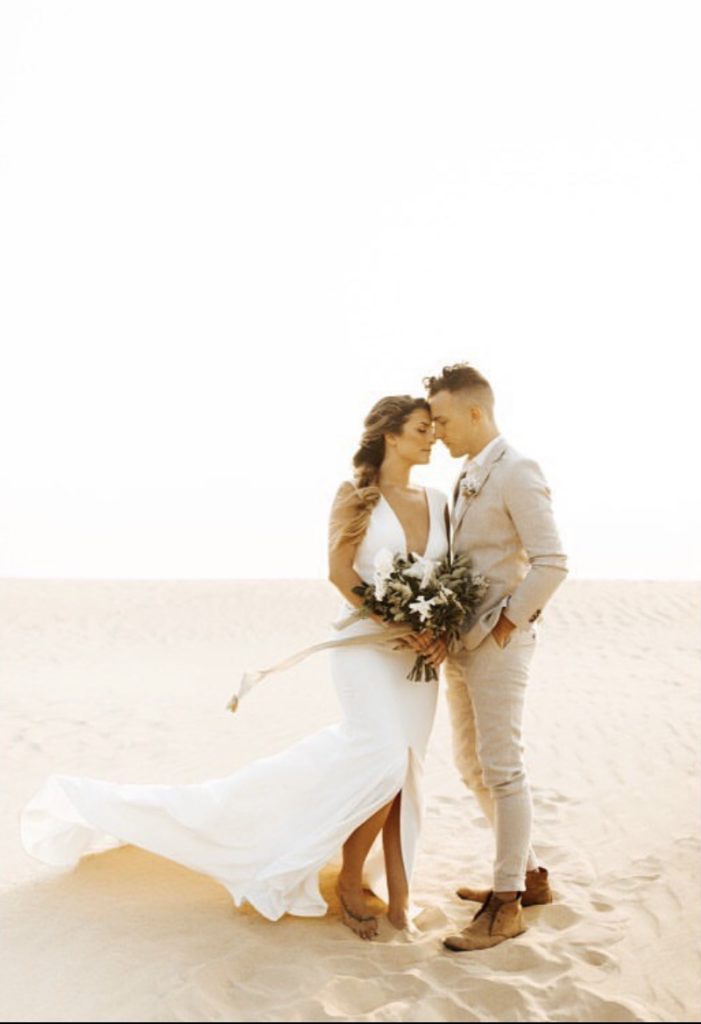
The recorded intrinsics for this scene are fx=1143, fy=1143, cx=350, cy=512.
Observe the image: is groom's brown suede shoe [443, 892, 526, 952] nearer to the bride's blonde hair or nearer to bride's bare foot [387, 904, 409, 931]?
bride's bare foot [387, 904, 409, 931]

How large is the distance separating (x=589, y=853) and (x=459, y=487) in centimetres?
305

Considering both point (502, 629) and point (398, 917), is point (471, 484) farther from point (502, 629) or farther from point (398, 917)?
point (398, 917)

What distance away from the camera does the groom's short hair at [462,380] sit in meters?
6.04

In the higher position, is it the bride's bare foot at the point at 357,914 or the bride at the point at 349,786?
the bride at the point at 349,786

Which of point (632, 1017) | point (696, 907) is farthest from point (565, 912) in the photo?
point (632, 1017)

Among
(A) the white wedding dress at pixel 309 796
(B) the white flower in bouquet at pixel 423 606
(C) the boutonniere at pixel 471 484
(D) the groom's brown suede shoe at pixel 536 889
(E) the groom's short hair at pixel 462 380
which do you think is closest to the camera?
(B) the white flower in bouquet at pixel 423 606

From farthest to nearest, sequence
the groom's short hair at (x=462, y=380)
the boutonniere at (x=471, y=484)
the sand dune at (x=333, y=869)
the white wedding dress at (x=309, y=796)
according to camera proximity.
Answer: the groom's short hair at (x=462, y=380), the boutonniere at (x=471, y=484), the white wedding dress at (x=309, y=796), the sand dune at (x=333, y=869)

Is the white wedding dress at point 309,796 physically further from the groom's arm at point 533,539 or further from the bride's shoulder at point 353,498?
the groom's arm at point 533,539

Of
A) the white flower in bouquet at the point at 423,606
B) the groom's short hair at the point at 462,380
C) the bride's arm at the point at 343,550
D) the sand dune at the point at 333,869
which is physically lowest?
the sand dune at the point at 333,869

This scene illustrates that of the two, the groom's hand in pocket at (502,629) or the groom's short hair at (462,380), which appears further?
the groom's short hair at (462,380)

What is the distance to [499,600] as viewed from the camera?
5816mm

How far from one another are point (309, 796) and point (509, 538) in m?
1.69

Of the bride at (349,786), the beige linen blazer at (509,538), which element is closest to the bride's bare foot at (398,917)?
the bride at (349,786)

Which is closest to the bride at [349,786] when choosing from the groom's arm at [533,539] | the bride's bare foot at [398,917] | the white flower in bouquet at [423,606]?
the bride's bare foot at [398,917]
